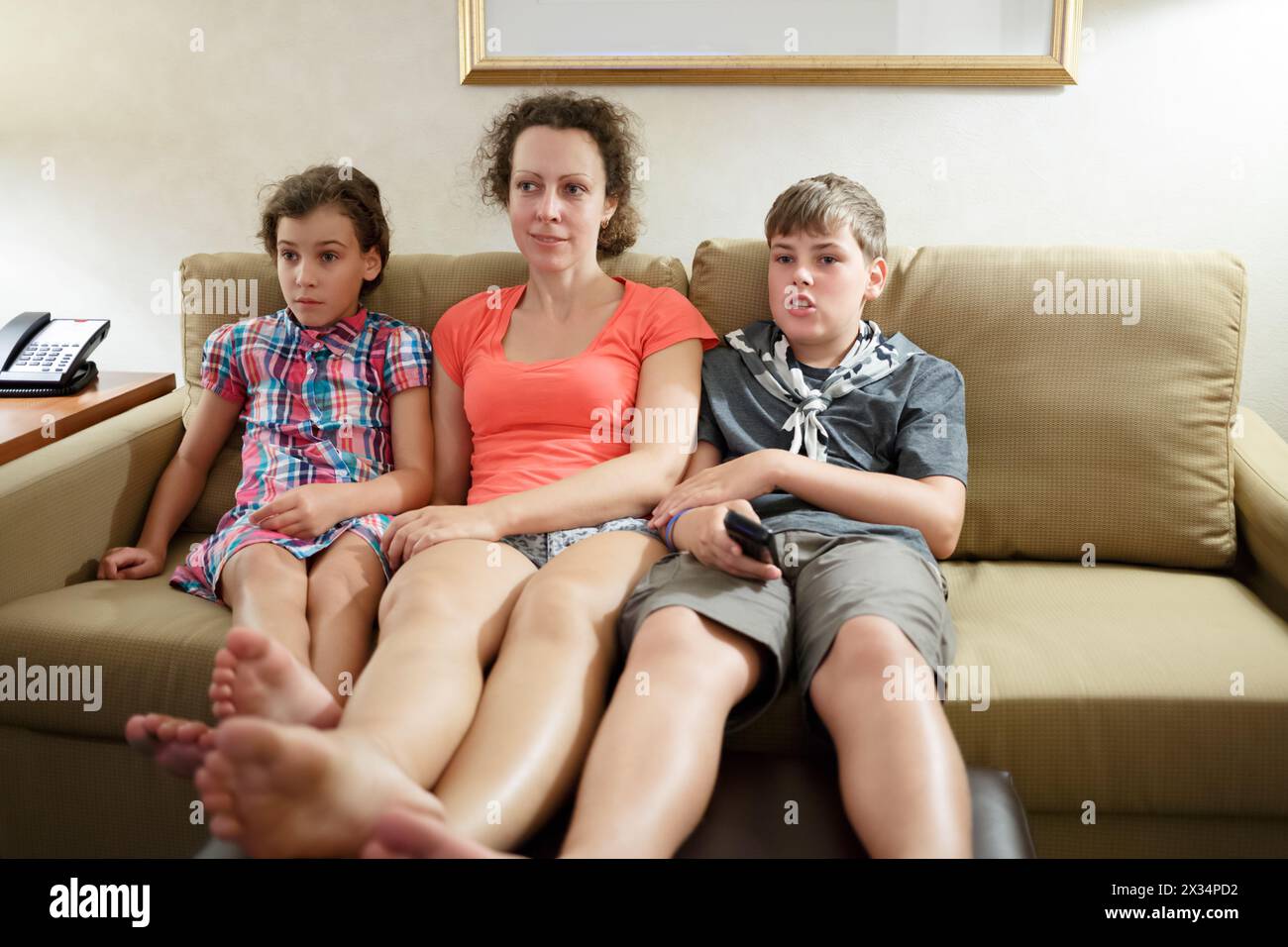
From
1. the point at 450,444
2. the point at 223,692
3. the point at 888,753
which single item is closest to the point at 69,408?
the point at 450,444

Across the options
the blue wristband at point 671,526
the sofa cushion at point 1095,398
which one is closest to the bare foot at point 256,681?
the blue wristband at point 671,526

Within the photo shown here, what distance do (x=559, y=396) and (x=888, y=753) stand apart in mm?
808

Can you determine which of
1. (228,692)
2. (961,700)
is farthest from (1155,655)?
(228,692)

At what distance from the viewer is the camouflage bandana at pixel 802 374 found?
5.14ft

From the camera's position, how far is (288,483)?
1.67 m

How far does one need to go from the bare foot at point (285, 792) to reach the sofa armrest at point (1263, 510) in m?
1.32

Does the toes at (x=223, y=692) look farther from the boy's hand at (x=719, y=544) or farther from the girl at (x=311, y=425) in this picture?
the boy's hand at (x=719, y=544)

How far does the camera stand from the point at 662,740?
106cm

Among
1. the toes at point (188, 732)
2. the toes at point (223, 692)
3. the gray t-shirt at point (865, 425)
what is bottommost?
the toes at point (188, 732)

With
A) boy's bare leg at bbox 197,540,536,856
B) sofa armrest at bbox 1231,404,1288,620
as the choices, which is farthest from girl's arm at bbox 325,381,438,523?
sofa armrest at bbox 1231,404,1288,620

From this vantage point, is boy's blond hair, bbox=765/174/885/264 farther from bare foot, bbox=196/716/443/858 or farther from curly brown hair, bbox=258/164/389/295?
bare foot, bbox=196/716/443/858

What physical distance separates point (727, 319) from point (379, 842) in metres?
1.16
